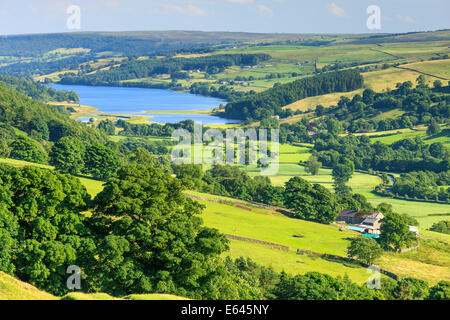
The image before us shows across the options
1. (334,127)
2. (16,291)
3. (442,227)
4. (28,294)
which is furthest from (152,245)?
(334,127)

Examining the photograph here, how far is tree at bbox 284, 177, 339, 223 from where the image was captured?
77625 millimetres

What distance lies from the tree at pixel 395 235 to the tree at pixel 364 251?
24.1 feet

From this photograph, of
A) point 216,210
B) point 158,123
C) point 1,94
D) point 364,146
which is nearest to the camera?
point 216,210

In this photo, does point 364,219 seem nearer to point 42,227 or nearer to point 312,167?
point 312,167

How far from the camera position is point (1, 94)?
129750mm

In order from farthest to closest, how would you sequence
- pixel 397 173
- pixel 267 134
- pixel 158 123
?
pixel 158 123
pixel 267 134
pixel 397 173

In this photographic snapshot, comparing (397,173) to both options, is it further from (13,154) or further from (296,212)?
(13,154)

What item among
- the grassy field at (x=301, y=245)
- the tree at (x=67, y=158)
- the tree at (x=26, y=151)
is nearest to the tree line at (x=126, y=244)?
the grassy field at (x=301, y=245)

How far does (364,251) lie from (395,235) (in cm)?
1024

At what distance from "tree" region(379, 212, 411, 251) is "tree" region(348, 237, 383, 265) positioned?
24.1 feet

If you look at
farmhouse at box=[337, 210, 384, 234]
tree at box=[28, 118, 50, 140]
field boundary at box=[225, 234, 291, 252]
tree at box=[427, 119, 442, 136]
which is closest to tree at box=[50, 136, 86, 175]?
field boundary at box=[225, 234, 291, 252]

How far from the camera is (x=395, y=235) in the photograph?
66.3m
